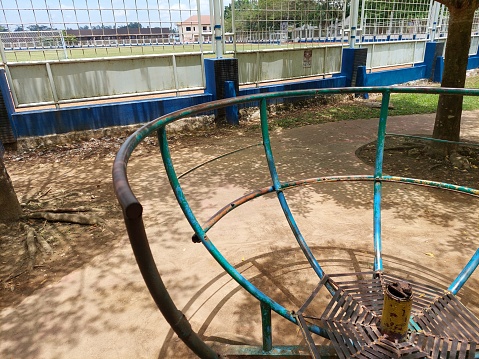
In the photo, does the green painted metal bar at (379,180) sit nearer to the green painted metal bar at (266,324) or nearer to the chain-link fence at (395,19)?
the green painted metal bar at (266,324)

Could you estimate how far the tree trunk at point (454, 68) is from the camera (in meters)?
4.27

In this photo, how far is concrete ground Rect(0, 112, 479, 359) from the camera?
2049mm

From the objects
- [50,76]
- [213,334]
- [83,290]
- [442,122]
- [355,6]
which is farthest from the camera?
[355,6]

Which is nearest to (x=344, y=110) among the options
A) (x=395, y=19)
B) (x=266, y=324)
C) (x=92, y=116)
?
(x=92, y=116)

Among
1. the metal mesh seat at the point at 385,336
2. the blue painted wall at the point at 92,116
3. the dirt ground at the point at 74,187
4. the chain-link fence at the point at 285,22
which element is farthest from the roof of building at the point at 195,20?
the metal mesh seat at the point at 385,336

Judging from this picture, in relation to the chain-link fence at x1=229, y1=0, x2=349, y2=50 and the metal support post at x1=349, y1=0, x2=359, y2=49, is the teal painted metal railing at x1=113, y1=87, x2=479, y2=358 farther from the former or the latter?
the metal support post at x1=349, y1=0, x2=359, y2=49

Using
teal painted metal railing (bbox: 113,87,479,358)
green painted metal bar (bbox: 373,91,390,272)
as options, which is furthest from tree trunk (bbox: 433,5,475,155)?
teal painted metal railing (bbox: 113,87,479,358)

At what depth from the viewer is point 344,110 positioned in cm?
829

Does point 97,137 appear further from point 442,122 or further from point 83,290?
point 442,122

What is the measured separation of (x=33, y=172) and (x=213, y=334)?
4047 mm

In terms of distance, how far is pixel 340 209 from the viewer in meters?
3.53

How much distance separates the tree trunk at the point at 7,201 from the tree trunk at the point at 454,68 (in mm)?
4888

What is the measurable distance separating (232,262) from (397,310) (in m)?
1.52

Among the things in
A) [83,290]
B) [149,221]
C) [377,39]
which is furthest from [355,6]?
[83,290]
